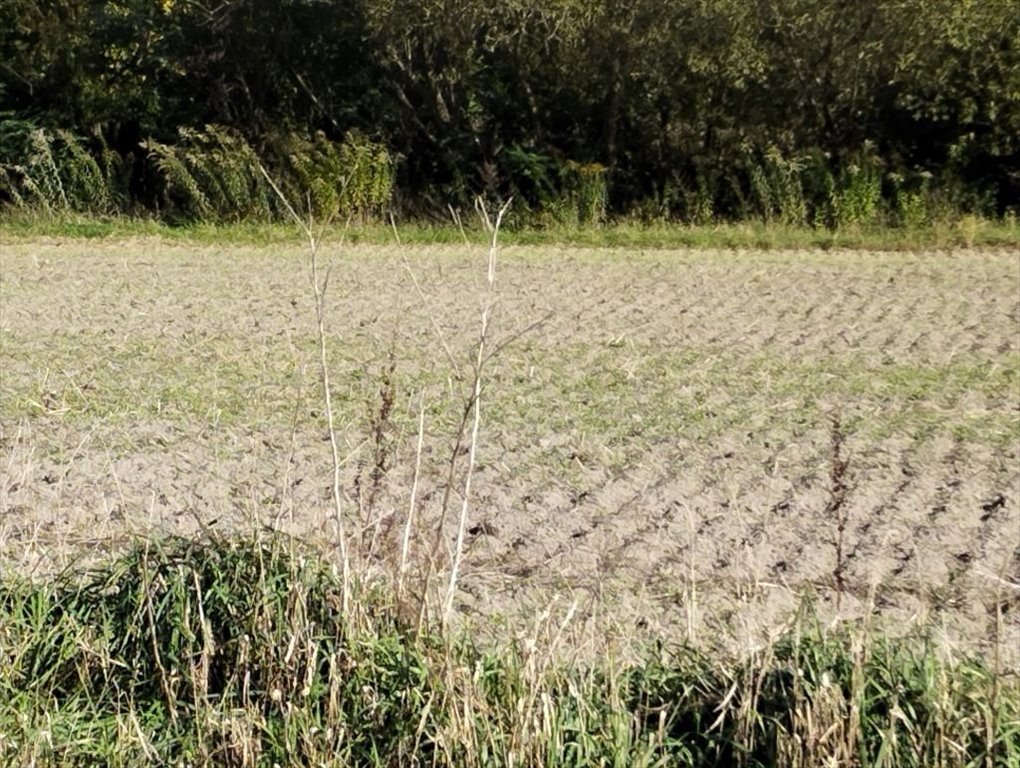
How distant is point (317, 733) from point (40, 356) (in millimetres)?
6481

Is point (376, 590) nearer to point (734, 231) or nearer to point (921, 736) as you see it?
point (921, 736)

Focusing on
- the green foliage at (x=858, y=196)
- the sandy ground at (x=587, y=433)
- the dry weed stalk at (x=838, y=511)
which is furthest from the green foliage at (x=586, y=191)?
the dry weed stalk at (x=838, y=511)

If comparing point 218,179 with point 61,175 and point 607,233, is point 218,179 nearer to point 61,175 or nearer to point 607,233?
point 61,175

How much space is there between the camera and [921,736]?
3723 millimetres

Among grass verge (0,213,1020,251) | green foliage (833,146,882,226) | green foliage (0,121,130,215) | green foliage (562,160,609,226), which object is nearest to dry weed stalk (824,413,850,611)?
grass verge (0,213,1020,251)

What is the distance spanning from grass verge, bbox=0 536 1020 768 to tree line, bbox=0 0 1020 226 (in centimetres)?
1192

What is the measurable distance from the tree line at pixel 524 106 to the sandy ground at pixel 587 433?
3.92m

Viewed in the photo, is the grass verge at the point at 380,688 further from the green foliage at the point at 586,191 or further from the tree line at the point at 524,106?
the green foliage at the point at 586,191

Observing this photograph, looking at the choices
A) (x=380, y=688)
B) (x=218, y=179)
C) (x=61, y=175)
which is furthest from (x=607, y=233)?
(x=380, y=688)

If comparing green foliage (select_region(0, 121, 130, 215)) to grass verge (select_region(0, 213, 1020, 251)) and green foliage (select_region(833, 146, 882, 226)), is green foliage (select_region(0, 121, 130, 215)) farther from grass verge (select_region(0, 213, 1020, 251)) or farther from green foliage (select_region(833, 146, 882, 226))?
green foliage (select_region(833, 146, 882, 226))

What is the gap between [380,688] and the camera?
4211 millimetres

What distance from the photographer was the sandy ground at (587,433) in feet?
17.9

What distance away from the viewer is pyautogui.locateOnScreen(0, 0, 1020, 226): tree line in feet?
55.8

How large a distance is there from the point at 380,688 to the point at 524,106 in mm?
15484
